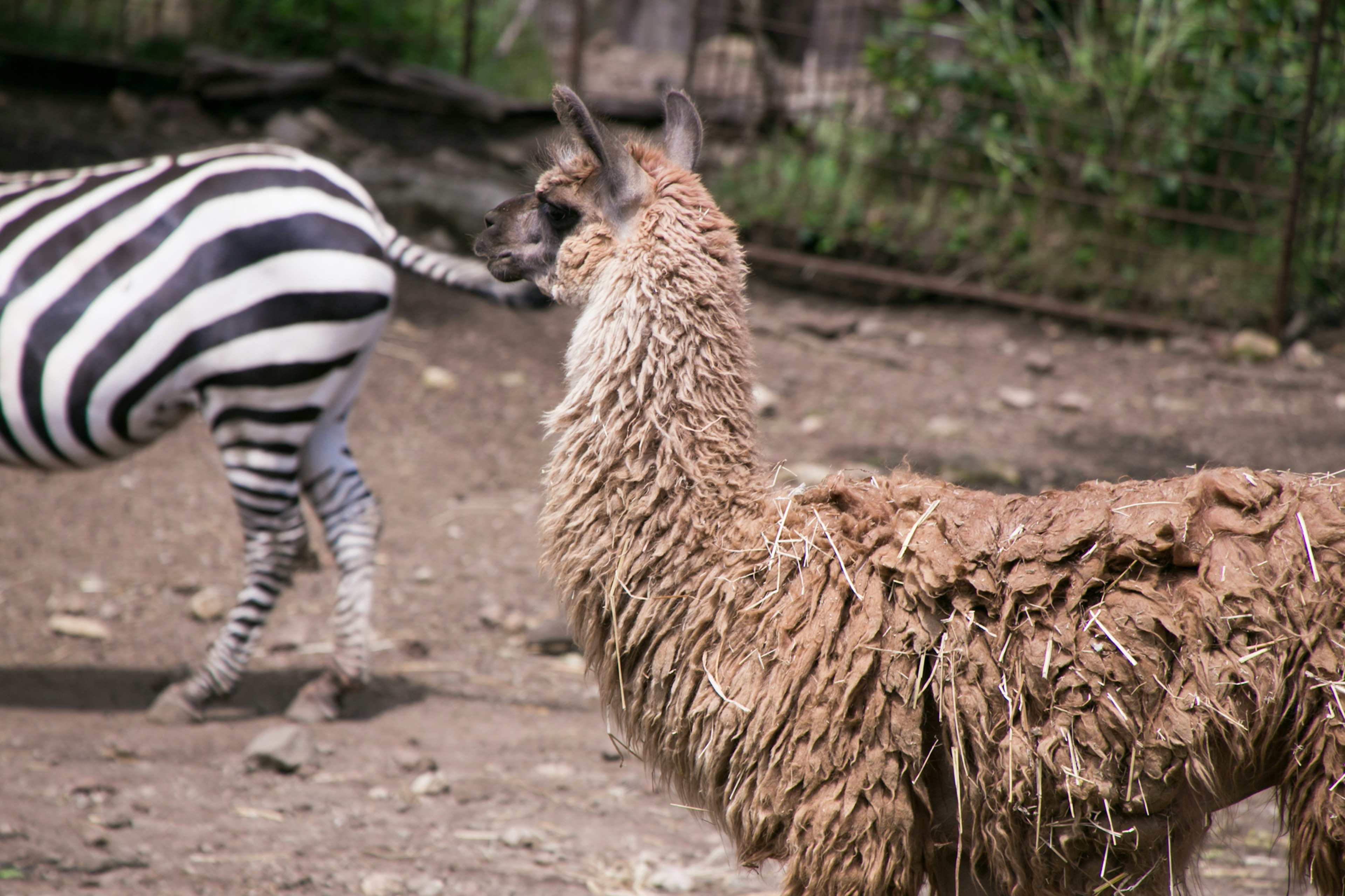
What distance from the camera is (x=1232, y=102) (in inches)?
310

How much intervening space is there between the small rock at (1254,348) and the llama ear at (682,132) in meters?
6.00

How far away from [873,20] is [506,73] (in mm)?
3392

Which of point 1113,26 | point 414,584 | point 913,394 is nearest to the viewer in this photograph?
point 414,584

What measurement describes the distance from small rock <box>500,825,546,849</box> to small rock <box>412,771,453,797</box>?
0.38 metres

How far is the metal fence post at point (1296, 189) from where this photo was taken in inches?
278

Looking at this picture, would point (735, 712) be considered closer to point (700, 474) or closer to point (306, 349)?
point (700, 474)

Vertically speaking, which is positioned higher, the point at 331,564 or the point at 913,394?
the point at 913,394

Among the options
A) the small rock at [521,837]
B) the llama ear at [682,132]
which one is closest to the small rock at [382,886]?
the small rock at [521,837]

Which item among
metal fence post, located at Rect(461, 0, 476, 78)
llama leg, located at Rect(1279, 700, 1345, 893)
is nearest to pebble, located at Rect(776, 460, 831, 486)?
llama leg, located at Rect(1279, 700, 1345, 893)

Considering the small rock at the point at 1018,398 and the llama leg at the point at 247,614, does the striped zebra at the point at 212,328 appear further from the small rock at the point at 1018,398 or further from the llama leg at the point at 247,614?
the small rock at the point at 1018,398

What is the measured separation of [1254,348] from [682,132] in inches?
240

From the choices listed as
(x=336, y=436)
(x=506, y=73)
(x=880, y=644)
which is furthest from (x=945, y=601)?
(x=506, y=73)

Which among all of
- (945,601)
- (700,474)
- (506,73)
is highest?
(506,73)

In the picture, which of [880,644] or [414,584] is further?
[414,584]
